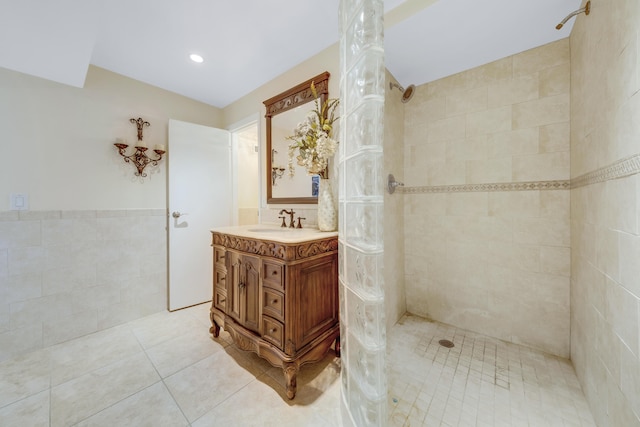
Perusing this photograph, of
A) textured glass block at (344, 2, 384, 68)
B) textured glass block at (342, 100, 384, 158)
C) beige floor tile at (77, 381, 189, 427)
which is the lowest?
beige floor tile at (77, 381, 189, 427)

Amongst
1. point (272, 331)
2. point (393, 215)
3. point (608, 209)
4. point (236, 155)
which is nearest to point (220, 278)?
point (272, 331)

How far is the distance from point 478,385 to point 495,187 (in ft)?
4.65

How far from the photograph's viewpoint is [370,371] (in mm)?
860


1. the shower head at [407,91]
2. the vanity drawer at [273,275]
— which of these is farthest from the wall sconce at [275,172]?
the shower head at [407,91]

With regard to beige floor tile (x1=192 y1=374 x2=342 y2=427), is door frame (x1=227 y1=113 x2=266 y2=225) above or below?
above

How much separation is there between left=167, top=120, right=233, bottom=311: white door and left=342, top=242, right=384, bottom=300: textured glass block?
2.16m

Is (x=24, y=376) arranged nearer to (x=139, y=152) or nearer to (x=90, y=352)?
(x=90, y=352)

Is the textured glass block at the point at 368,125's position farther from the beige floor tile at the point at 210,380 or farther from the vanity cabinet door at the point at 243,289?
the beige floor tile at the point at 210,380

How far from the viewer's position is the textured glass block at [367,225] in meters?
0.84

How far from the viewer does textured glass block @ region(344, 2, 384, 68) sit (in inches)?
32.7

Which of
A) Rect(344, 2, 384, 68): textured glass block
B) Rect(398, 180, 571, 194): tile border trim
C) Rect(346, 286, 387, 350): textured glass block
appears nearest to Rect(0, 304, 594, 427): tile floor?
Rect(346, 286, 387, 350): textured glass block

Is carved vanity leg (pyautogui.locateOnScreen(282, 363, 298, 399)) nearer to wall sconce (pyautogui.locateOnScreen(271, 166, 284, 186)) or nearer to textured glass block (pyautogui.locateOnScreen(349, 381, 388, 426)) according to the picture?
textured glass block (pyautogui.locateOnScreen(349, 381, 388, 426))

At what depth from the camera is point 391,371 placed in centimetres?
148

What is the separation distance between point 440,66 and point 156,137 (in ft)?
9.24
